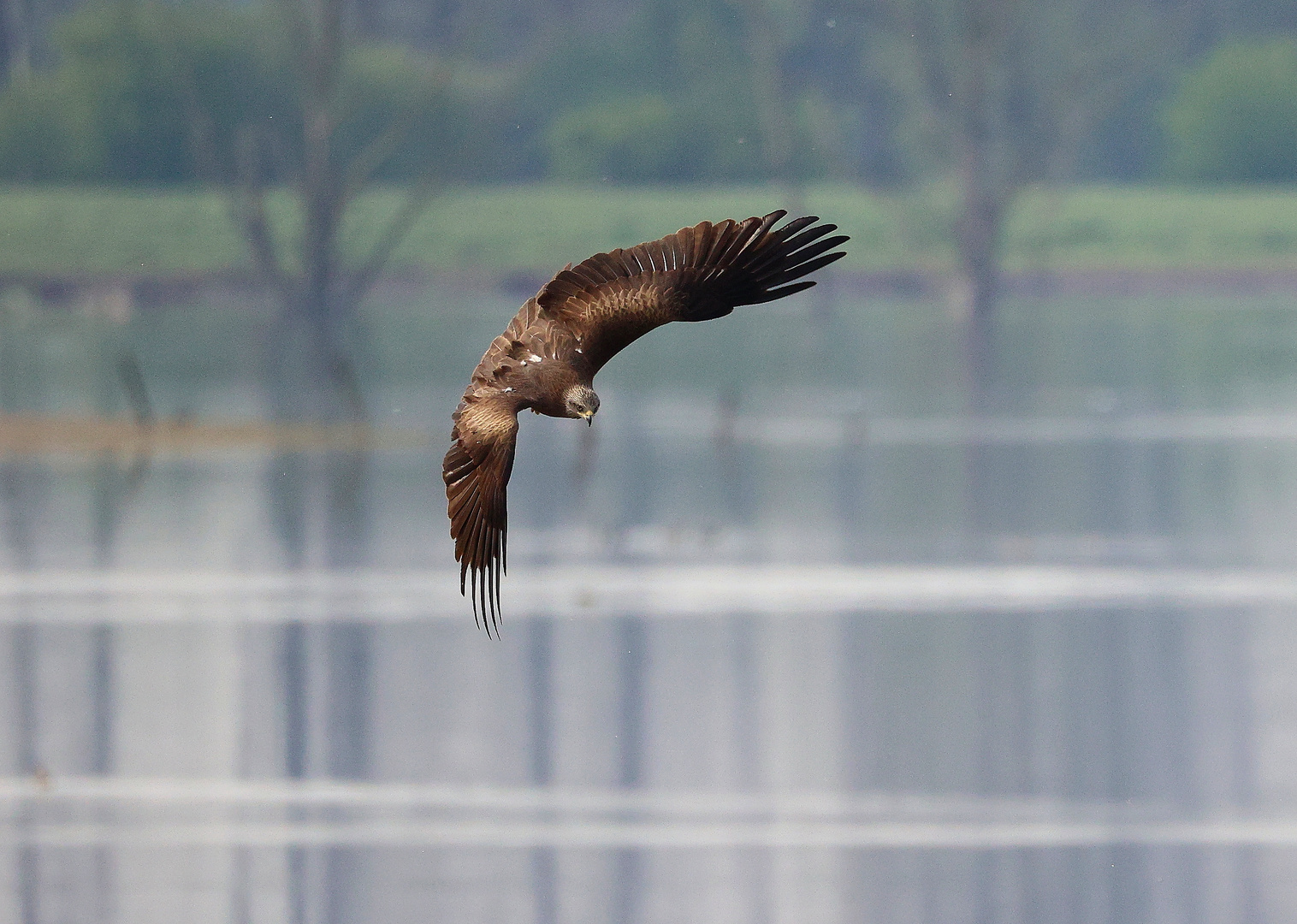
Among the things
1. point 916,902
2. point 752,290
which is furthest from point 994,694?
point 752,290

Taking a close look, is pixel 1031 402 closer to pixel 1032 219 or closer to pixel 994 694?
pixel 1032 219

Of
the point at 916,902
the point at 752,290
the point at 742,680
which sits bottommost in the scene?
the point at 916,902

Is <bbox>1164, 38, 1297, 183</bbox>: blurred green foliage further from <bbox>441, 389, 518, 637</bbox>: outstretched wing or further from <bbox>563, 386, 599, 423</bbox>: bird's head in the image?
<bbox>563, 386, 599, 423</bbox>: bird's head

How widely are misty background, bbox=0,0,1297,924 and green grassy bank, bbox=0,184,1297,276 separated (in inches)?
3.0

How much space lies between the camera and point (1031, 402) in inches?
834

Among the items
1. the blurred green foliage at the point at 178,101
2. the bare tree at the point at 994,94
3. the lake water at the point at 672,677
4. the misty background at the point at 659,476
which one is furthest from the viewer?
the bare tree at the point at 994,94

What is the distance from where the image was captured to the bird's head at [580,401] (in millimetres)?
3559

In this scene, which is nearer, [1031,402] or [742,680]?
[742,680]

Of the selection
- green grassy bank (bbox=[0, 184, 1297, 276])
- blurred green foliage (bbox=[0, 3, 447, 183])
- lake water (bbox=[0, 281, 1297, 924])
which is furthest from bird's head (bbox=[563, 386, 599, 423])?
blurred green foliage (bbox=[0, 3, 447, 183])

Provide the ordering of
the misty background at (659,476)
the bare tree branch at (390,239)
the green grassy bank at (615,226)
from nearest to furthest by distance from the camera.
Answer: the misty background at (659,476) < the green grassy bank at (615,226) < the bare tree branch at (390,239)

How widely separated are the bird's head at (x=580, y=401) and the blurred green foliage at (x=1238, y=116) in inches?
1021

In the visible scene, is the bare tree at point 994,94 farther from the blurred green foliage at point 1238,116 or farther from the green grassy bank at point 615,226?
the blurred green foliage at point 1238,116

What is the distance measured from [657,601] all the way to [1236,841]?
4579 mm

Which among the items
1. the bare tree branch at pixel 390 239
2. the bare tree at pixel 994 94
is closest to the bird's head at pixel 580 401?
the bare tree branch at pixel 390 239
